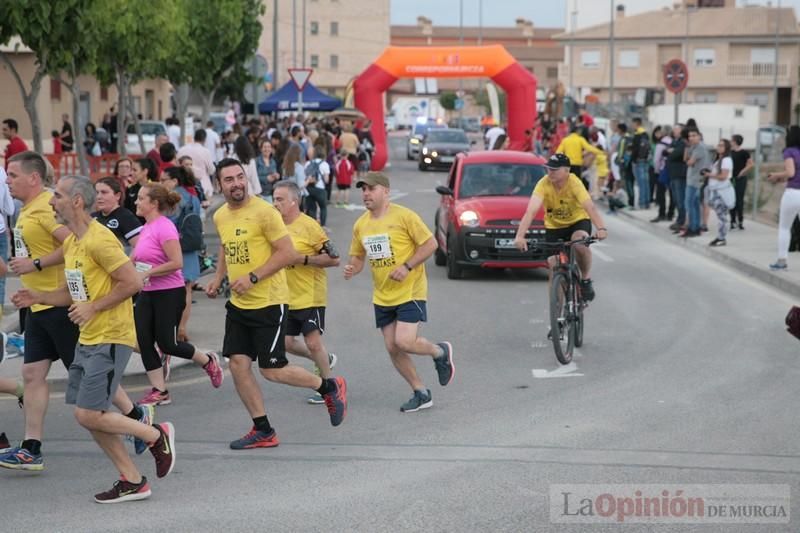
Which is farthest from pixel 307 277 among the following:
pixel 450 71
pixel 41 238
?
pixel 450 71

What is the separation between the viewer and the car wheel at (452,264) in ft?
57.5

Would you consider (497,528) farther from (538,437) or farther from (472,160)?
(472,160)

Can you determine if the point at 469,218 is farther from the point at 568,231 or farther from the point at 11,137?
the point at 11,137

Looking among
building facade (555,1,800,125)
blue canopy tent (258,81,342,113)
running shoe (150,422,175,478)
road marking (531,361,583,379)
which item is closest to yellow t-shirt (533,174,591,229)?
road marking (531,361,583,379)

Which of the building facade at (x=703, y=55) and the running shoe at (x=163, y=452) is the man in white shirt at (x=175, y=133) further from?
the building facade at (x=703, y=55)

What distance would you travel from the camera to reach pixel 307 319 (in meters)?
9.80

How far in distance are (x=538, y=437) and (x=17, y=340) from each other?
468 centimetres

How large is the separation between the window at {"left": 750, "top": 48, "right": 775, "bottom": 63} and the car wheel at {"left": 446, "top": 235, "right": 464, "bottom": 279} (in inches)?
2650

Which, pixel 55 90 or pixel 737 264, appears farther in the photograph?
pixel 55 90

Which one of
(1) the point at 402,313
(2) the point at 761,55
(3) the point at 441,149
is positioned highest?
(2) the point at 761,55

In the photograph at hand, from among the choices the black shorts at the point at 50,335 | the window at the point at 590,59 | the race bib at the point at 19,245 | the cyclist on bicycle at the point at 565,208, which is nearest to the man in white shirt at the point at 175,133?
the cyclist on bicycle at the point at 565,208

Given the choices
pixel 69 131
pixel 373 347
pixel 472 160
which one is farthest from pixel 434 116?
pixel 373 347

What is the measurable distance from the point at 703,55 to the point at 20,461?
257ft

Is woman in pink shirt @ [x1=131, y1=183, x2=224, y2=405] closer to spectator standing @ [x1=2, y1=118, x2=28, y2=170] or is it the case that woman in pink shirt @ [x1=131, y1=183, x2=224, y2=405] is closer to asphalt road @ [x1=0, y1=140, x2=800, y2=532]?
asphalt road @ [x1=0, y1=140, x2=800, y2=532]
